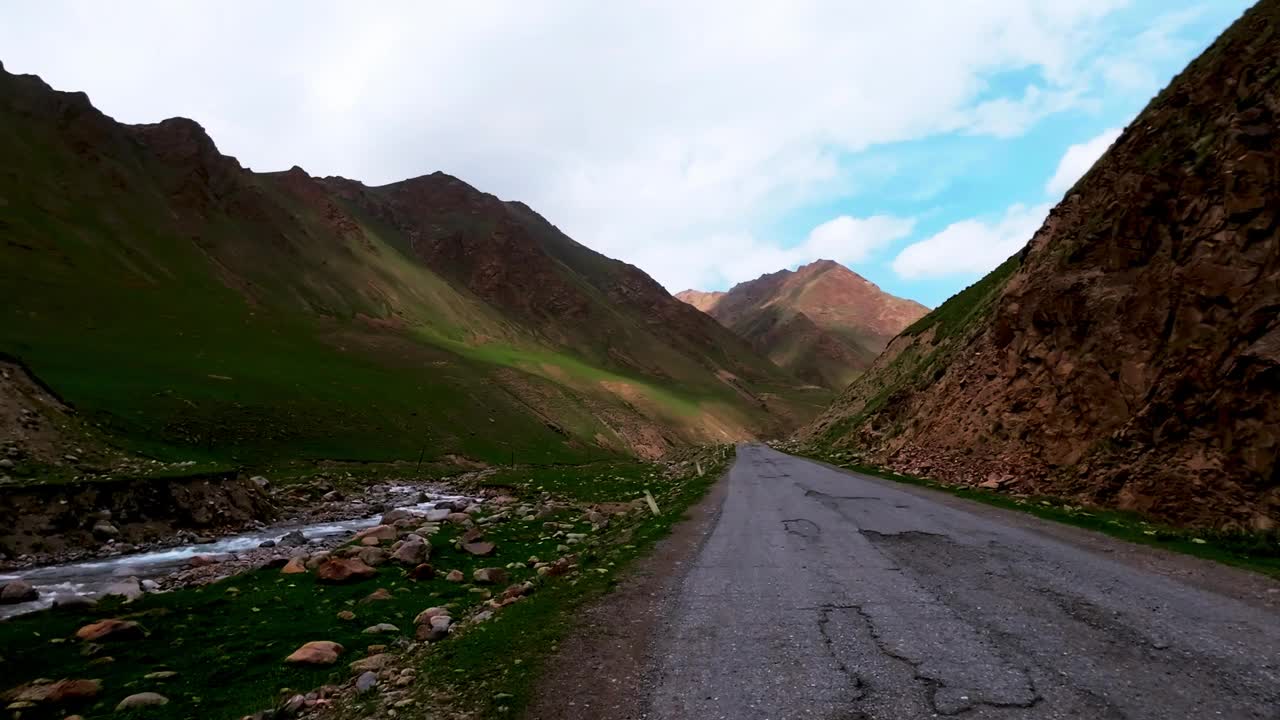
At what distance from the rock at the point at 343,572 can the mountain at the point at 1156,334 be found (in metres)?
20.0

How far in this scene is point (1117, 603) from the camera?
862cm

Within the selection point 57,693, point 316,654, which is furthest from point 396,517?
point 57,693

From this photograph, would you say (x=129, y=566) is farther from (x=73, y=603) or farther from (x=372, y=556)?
(x=372, y=556)

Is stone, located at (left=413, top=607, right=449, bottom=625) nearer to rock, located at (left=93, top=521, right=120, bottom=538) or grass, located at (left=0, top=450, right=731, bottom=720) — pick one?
grass, located at (left=0, top=450, right=731, bottom=720)

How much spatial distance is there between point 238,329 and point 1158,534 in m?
94.8

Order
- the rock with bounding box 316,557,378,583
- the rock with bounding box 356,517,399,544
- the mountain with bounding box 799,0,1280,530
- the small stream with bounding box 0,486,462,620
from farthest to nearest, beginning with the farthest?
the rock with bounding box 356,517,399,544, the mountain with bounding box 799,0,1280,530, the small stream with bounding box 0,486,462,620, the rock with bounding box 316,557,378,583

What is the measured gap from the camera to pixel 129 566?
1825 centimetres

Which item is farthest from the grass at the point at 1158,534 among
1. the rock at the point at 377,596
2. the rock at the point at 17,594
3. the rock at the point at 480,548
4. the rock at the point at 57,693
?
the rock at the point at 17,594

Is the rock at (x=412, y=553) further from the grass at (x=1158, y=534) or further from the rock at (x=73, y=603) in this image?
the grass at (x=1158, y=534)

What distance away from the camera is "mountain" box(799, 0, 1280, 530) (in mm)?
15812

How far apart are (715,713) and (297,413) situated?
5853 cm

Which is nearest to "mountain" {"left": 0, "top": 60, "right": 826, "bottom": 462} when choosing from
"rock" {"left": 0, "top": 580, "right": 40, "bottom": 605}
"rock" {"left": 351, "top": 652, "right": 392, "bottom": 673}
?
"rock" {"left": 0, "top": 580, "right": 40, "bottom": 605}

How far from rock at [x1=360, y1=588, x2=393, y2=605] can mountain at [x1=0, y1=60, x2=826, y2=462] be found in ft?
103

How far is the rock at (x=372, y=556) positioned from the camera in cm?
1605
